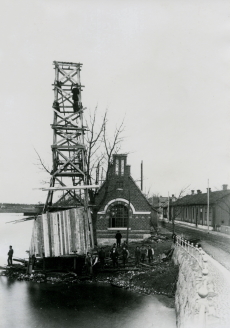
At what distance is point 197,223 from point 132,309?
122 ft

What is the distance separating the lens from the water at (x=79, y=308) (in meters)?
11.3

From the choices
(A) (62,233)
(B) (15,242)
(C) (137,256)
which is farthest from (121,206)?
(B) (15,242)

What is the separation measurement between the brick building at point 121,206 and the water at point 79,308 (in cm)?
1219

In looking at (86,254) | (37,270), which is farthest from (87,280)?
(37,270)

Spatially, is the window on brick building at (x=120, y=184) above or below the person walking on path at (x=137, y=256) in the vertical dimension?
above

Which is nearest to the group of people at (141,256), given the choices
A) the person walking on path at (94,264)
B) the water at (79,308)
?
the person walking on path at (94,264)

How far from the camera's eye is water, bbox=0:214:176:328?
37.1ft

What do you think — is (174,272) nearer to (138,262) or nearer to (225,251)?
(138,262)

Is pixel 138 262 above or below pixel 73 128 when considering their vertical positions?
below

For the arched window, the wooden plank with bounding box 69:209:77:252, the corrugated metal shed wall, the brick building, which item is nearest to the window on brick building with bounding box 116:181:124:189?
the brick building

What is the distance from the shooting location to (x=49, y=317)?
11922mm

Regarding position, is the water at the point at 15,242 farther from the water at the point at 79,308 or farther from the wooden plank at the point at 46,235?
the water at the point at 79,308

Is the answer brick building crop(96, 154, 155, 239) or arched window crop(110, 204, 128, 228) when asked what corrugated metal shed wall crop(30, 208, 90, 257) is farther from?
arched window crop(110, 204, 128, 228)

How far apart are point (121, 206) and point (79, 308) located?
16.3 meters
